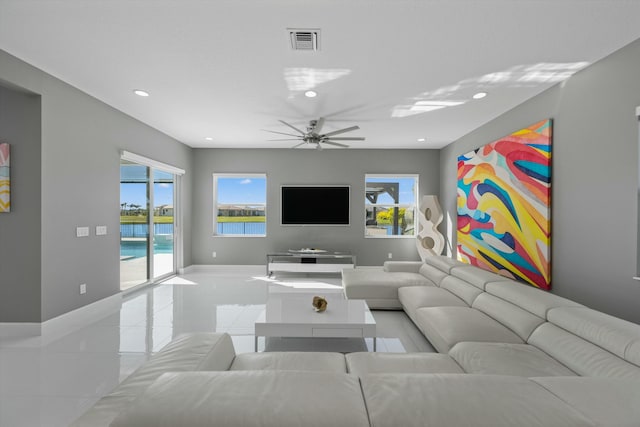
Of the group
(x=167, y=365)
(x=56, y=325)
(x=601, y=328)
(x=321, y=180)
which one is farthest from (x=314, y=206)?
(x=167, y=365)

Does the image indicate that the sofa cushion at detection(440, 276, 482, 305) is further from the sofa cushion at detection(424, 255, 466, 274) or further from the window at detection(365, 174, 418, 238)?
the window at detection(365, 174, 418, 238)

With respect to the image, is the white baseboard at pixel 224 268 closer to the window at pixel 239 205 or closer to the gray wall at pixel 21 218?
the window at pixel 239 205

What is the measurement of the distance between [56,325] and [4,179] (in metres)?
1.58

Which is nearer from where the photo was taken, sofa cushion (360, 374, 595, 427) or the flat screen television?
sofa cushion (360, 374, 595, 427)

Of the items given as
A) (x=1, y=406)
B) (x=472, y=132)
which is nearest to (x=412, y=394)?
(x=1, y=406)

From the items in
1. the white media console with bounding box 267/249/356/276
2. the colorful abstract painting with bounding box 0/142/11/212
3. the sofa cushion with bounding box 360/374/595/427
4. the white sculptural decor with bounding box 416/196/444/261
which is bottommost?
the white media console with bounding box 267/249/356/276

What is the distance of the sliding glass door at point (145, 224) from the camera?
4.62 m

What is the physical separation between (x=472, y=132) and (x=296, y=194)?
3.53 metres

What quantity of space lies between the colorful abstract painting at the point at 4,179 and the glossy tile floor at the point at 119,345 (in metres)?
1.34

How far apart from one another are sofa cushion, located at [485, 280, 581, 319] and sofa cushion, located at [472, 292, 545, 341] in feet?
0.14

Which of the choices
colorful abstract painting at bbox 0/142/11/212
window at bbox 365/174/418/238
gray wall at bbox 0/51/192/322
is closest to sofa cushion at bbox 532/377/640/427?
gray wall at bbox 0/51/192/322

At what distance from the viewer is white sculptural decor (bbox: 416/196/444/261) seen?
5.79 meters

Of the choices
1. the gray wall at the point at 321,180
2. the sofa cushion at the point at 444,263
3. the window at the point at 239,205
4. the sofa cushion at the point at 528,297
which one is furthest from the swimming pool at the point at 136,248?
the sofa cushion at the point at 528,297

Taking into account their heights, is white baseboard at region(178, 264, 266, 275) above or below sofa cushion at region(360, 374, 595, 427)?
below
